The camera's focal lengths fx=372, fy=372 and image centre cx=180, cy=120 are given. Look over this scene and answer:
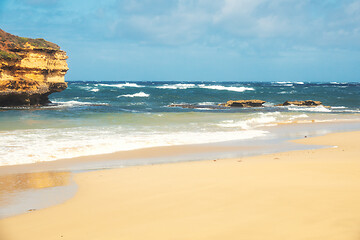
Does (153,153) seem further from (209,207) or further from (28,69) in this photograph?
(28,69)

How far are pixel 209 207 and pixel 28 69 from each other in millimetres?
23911

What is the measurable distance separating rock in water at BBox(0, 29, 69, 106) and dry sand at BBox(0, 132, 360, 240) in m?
19.6

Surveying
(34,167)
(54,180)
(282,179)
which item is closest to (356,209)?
(282,179)

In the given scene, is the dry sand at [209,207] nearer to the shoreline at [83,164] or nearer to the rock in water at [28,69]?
the shoreline at [83,164]

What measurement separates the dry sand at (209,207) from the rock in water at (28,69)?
1957cm

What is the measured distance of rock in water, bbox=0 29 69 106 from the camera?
24.2 m

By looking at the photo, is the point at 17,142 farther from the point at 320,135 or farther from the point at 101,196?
the point at 320,135

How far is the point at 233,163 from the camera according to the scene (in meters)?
8.17

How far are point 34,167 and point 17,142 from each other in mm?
3520

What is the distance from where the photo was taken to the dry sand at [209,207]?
13.1ft

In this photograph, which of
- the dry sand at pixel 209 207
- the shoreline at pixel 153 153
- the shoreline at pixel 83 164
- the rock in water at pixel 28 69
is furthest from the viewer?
the rock in water at pixel 28 69

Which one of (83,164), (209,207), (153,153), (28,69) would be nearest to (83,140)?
(153,153)

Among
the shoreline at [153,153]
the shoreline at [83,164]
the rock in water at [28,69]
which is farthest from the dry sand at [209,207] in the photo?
the rock in water at [28,69]

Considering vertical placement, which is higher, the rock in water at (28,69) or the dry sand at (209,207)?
the rock in water at (28,69)
